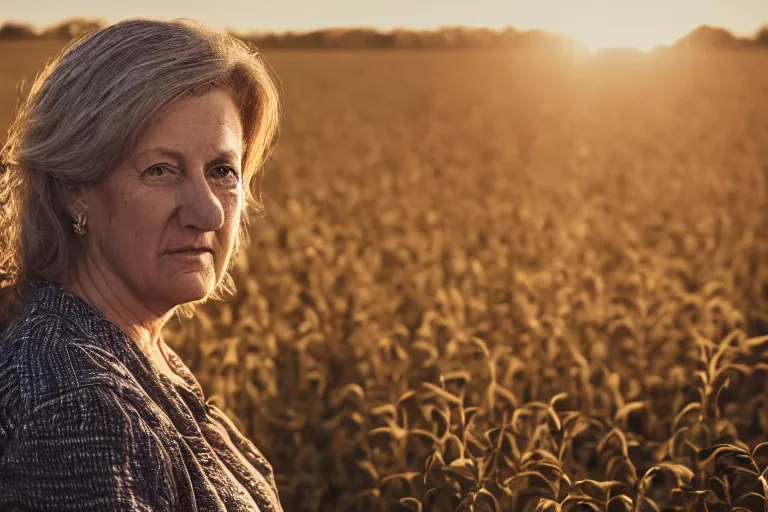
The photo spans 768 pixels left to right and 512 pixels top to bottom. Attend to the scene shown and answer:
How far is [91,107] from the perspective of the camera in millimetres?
1932

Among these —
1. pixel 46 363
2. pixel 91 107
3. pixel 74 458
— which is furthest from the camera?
pixel 91 107

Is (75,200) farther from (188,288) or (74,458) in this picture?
(74,458)

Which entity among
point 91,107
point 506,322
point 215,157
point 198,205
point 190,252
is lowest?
point 506,322

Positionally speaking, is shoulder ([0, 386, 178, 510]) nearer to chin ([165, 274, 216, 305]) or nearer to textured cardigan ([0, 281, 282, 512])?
textured cardigan ([0, 281, 282, 512])

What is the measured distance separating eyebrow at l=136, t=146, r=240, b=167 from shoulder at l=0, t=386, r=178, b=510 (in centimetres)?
52

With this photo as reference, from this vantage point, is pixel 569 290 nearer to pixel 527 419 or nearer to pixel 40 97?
pixel 527 419

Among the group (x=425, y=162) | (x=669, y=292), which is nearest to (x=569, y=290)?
(x=669, y=292)

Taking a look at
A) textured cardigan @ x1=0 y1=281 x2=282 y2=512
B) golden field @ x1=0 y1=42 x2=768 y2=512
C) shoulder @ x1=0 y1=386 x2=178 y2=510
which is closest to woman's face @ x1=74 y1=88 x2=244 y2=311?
textured cardigan @ x1=0 y1=281 x2=282 y2=512

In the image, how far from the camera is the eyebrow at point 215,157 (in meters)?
1.94

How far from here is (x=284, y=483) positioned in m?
4.18

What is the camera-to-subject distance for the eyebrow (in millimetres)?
1941

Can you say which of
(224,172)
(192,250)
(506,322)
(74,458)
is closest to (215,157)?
(224,172)

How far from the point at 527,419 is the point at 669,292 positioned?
121 inches

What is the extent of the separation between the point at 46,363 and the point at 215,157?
553 millimetres
